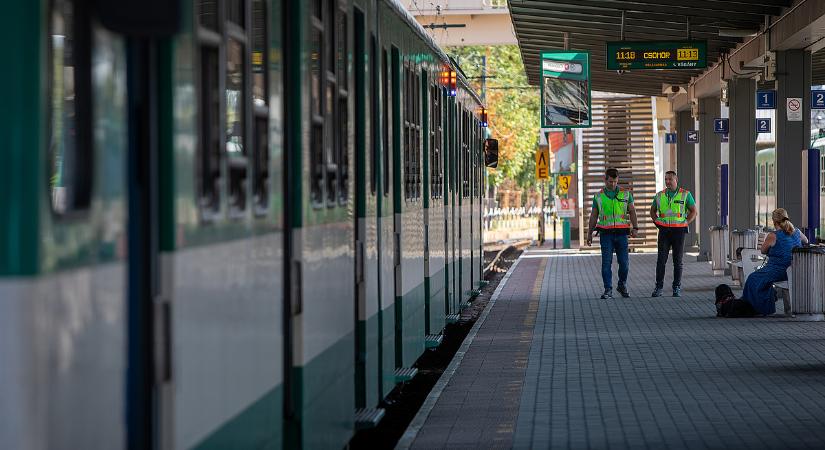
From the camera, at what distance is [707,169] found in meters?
33.1

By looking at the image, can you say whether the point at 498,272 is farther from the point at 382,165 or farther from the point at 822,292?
the point at 382,165

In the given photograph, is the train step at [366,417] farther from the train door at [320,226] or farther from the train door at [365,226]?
the train door at [320,226]

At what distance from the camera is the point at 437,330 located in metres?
14.2

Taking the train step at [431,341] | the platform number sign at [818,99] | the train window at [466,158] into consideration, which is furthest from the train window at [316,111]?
the platform number sign at [818,99]

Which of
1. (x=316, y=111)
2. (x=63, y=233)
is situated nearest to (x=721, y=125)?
(x=316, y=111)

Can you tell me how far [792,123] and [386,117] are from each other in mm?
13039

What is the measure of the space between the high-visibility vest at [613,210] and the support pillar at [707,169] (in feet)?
40.2

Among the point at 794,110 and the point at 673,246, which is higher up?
the point at 794,110

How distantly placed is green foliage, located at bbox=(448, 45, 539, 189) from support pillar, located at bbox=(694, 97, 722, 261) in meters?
27.6

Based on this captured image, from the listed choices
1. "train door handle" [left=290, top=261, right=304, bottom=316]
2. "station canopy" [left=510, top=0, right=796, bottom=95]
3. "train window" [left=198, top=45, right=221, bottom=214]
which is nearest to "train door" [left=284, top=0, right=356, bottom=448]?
"train door handle" [left=290, top=261, right=304, bottom=316]

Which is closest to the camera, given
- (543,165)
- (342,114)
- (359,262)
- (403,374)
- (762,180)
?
(342,114)

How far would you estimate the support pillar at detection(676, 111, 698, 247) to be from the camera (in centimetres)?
3672

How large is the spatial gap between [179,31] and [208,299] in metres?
1.41

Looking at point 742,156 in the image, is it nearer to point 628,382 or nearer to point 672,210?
point 672,210
